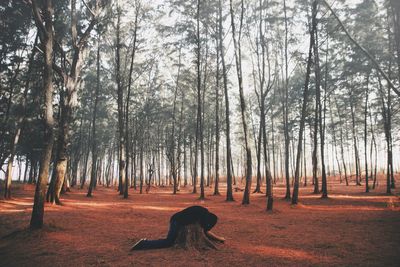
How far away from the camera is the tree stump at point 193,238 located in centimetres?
668

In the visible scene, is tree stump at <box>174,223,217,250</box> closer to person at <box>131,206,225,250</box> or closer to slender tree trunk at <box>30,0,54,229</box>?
person at <box>131,206,225,250</box>

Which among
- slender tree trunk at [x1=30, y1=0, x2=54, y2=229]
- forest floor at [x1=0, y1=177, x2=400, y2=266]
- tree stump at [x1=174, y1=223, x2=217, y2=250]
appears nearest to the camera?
forest floor at [x1=0, y1=177, x2=400, y2=266]

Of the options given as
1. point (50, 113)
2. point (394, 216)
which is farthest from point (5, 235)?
point (394, 216)

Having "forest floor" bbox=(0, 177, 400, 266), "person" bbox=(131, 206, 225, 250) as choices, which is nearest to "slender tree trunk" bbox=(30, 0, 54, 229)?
"forest floor" bbox=(0, 177, 400, 266)

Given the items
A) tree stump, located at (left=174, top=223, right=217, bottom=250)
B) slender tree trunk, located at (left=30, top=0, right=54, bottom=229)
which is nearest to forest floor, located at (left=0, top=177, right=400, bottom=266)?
tree stump, located at (left=174, top=223, right=217, bottom=250)

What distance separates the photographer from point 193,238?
6.79 meters

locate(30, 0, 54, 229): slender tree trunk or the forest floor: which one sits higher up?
locate(30, 0, 54, 229): slender tree trunk

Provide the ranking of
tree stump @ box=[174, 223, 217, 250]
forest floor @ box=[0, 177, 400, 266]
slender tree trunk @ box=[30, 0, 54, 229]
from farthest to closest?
1. slender tree trunk @ box=[30, 0, 54, 229]
2. tree stump @ box=[174, 223, 217, 250]
3. forest floor @ box=[0, 177, 400, 266]

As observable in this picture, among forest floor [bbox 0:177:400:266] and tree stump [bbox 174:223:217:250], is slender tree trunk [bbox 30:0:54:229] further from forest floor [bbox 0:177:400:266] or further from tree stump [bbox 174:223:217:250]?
tree stump [bbox 174:223:217:250]

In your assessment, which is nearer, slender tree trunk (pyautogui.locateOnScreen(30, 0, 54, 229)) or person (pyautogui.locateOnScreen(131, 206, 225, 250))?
person (pyautogui.locateOnScreen(131, 206, 225, 250))

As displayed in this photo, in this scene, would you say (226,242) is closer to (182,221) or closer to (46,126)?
(182,221)

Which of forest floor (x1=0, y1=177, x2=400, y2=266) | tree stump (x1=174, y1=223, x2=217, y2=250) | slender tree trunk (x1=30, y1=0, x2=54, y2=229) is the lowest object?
forest floor (x1=0, y1=177, x2=400, y2=266)

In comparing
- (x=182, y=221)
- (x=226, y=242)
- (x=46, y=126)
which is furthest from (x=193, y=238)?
(x=46, y=126)

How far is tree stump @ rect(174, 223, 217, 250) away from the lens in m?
6.68
